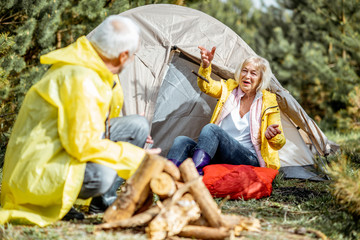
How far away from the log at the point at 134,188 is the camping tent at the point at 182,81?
1.54 meters

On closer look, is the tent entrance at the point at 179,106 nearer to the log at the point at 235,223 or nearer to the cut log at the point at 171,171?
the cut log at the point at 171,171

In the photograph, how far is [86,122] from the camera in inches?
85.2

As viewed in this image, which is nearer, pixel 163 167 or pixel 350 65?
pixel 163 167

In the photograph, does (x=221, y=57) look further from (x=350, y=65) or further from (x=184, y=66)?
(x=350, y=65)

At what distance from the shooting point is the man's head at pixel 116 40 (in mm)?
2355

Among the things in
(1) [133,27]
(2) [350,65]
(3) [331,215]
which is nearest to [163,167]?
(1) [133,27]

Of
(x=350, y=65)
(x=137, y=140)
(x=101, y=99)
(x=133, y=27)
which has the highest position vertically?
(x=133, y=27)

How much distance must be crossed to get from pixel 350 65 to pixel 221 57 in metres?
6.18

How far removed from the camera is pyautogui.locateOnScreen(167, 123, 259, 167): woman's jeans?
3512 mm

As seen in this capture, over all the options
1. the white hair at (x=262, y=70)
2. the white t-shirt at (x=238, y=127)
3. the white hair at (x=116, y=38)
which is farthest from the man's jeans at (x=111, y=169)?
the white hair at (x=262, y=70)

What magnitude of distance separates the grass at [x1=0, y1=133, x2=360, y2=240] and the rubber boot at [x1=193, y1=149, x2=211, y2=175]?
39cm

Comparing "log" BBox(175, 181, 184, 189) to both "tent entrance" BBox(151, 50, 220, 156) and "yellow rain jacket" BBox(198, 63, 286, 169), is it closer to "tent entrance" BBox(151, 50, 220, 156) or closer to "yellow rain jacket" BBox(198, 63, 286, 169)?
"yellow rain jacket" BBox(198, 63, 286, 169)

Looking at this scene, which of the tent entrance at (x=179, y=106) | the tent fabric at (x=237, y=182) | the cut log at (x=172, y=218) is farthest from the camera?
the tent entrance at (x=179, y=106)

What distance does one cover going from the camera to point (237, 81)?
13.0 feet
